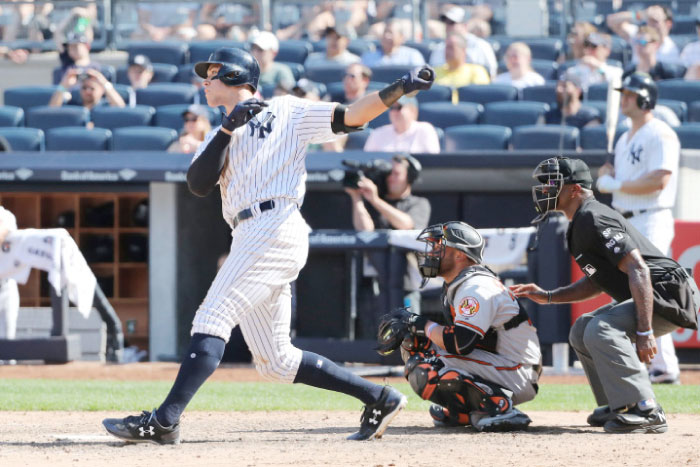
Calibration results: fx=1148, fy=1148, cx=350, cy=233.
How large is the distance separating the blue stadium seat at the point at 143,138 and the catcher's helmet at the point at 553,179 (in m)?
5.86

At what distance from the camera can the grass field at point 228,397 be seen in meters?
6.12

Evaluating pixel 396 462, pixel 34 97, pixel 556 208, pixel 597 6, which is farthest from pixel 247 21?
pixel 396 462

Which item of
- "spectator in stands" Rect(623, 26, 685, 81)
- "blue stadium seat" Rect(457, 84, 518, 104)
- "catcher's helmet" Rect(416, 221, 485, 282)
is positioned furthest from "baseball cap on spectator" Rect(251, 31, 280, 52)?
"catcher's helmet" Rect(416, 221, 485, 282)

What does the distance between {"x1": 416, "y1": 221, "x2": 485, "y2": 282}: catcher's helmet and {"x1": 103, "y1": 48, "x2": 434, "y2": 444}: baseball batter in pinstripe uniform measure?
62 centimetres

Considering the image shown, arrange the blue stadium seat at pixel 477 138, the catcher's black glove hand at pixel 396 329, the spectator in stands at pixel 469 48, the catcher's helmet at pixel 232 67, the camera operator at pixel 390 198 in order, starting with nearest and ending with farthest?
1. the catcher's helmet at pixel 232 67
2. the catcher's black glove hand at pixel 396 329
3. the camera operator at pixel 390 198
4. the blue stadium seat at pixel 477 138
5. the spectator in stands at pixel 469 48

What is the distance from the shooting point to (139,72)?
463 inches

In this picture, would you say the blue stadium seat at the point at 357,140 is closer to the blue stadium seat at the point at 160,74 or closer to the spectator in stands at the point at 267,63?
the spectator in stands at the point at 267,63

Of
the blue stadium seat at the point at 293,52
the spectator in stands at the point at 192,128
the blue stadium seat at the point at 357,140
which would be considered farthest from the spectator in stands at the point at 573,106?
the blue stadium seat at the point at 293,52

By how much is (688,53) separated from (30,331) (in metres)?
6.71

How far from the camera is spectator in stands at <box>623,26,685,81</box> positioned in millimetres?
10688

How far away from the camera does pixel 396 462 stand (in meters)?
3.99

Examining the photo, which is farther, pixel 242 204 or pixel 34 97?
pixel 34 97

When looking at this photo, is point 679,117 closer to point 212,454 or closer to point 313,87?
point 313,87

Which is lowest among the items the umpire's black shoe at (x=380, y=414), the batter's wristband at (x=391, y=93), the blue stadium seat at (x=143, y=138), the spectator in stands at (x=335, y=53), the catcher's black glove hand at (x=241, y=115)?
the umpire's black shoe at (x=380, y=414)
